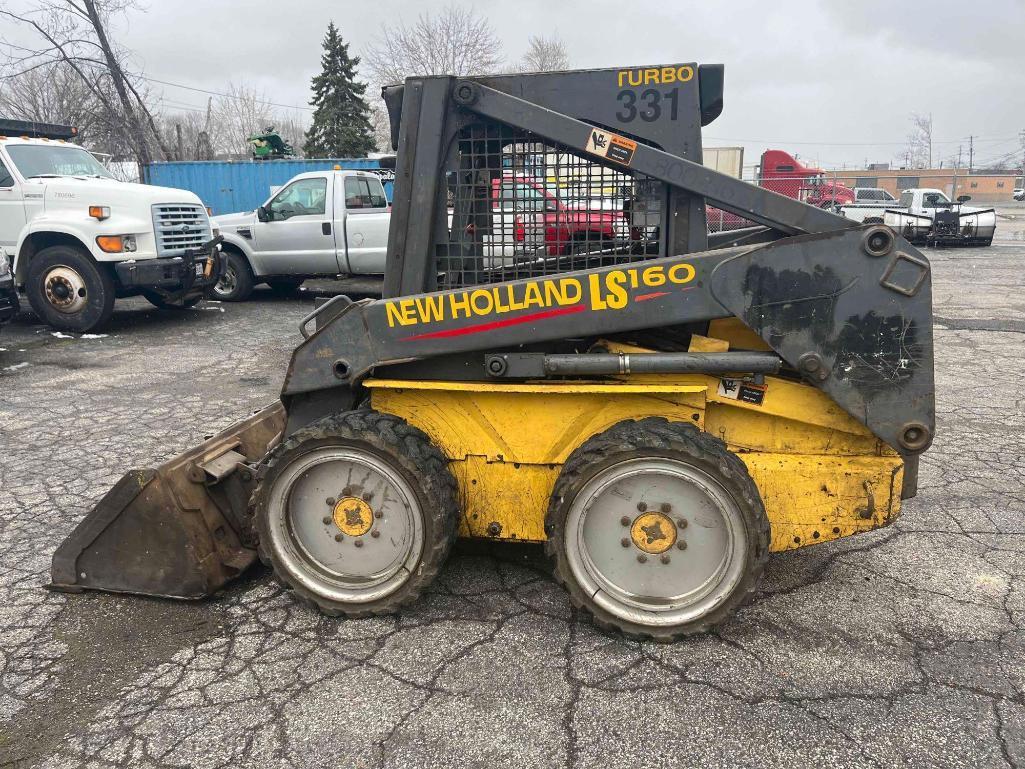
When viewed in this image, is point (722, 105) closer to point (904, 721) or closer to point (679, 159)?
point (679, 159)

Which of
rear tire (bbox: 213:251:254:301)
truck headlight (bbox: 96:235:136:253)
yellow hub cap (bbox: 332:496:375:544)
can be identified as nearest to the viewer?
yellow hub cap (bbox: 332:496:375:544)

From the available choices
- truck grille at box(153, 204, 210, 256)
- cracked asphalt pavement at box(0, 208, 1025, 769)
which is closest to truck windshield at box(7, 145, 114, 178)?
truck grille at box(153, 204, 210, 256)

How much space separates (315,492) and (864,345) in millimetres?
2293

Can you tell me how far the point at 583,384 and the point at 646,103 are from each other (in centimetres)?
114

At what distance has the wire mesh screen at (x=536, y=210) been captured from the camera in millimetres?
3010

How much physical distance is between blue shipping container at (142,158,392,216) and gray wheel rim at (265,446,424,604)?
1748 centimetres

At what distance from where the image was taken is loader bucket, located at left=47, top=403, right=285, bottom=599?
126 inches

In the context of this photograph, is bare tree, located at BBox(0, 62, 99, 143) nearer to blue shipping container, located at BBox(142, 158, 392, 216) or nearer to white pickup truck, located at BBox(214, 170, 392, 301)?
blue shipping container, located at BBox(142, 158, 392, 216)

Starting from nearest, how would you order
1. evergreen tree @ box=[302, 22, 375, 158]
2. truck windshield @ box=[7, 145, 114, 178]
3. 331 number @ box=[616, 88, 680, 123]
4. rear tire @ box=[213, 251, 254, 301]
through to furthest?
331 number @ box=[616, 88, 680, 123] < truck windshield @ box=[7, 145, 114, 178] < rear tire @ box=[213, 251, 254, 301] < evergreen tree @ box=[302, 22, 375, 158]

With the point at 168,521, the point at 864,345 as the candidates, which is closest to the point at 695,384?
the point at 864,345

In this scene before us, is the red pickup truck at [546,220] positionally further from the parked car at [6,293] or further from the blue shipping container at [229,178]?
the blue shipping container at [229,178]

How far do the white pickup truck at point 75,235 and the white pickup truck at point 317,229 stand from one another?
196 cm

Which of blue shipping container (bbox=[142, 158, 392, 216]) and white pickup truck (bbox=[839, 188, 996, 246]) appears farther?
white pickup truck (bbox=[839, 188, 996, 246])

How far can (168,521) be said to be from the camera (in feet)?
10.5
